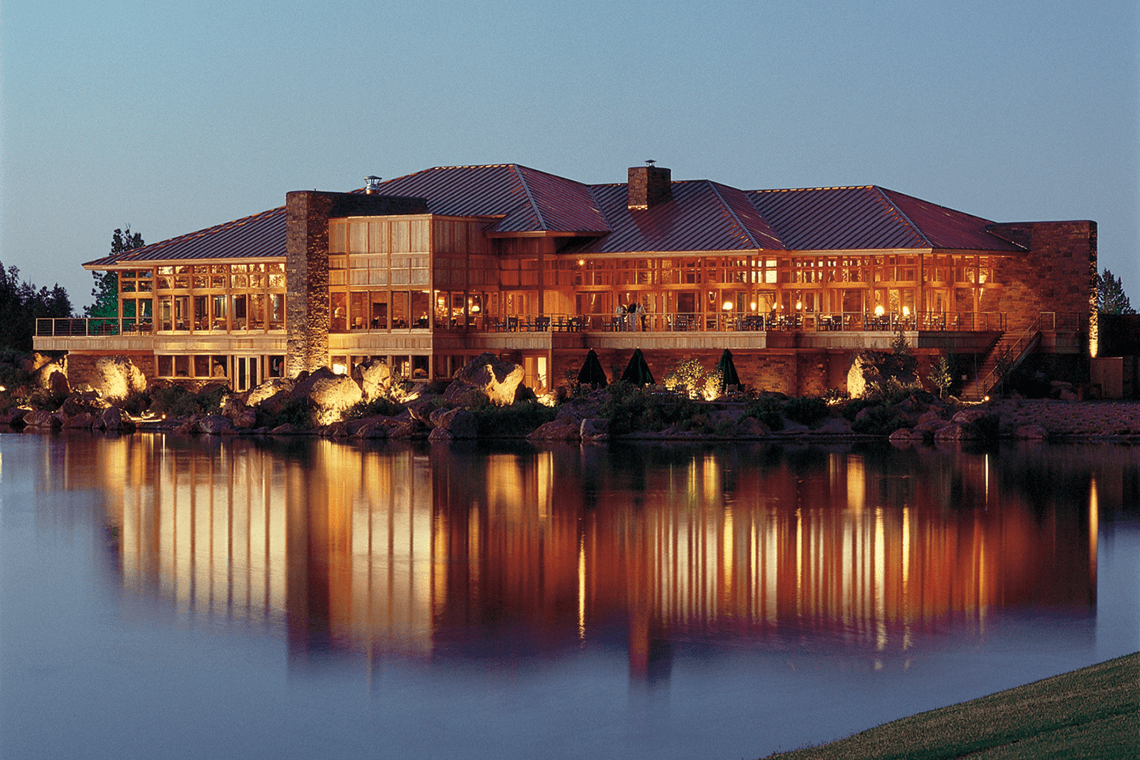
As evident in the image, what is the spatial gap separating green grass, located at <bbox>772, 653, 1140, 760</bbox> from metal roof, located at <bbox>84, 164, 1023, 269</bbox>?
35.6m

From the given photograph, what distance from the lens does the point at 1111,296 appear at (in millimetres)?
64000

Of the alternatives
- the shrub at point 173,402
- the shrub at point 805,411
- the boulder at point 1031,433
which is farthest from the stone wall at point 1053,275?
the shrub at point 173,402

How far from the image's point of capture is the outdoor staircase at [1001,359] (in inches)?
1726

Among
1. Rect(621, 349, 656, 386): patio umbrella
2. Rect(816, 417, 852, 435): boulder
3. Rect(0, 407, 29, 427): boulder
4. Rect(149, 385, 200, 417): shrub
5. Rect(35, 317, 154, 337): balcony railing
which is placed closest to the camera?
Rect(816, 417, 852, 435): boulder

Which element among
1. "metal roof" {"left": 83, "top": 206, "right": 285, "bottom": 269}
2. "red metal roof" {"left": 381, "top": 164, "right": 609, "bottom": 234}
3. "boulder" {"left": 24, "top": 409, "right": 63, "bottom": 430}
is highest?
"red metal roof" {"left": 381, "top": 164, "right": 609, "bottom": 234}

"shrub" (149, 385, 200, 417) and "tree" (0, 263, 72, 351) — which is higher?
"tree" (0, 263, 72, 351)

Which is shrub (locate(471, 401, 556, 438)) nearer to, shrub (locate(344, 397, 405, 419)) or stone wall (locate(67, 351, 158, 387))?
shrub (locate(344, 397, 405, 419))

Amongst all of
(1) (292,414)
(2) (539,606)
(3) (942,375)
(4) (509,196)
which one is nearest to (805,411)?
(3) (942,375)

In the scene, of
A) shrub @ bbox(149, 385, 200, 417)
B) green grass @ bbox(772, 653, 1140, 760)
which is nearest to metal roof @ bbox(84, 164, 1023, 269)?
shrub @ bbox(149, 385, 200, 417)

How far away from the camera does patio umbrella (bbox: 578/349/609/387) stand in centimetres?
4453

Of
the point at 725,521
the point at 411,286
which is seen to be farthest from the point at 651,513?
the point at 411,286

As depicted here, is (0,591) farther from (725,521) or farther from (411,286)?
(411,286)

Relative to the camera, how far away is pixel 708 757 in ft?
37.6

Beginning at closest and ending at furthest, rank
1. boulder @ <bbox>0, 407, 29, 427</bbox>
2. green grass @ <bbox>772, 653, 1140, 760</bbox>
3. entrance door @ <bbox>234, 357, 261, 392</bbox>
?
green grass @ <bbox>772, 653, 1140, 760</bbox> → boulder @ <bbox>0, 407, 29, 427</bbox> → entrance door @ <bbox>234, 357, 261, 392</bbox>
